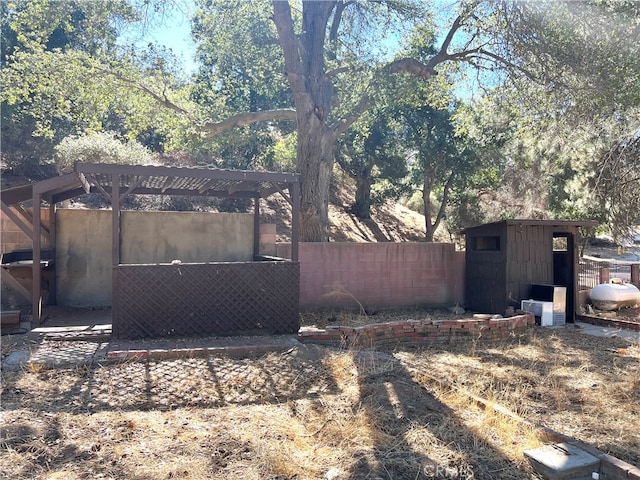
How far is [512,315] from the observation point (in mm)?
9203

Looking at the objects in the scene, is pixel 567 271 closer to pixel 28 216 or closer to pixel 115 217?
pixel 115 217

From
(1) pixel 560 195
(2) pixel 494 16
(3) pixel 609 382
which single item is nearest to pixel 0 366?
(3) pixel 609 382

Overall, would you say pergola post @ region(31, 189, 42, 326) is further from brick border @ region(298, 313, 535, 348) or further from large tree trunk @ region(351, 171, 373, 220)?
large tree trunk @ region(351, 171, 373, 220)

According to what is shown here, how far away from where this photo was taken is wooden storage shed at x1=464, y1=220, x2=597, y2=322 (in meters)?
9.56

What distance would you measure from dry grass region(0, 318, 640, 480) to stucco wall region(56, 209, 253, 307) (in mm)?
4589

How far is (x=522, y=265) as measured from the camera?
381 inches

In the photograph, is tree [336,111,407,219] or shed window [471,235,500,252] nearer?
shed window [471,235,500,252]

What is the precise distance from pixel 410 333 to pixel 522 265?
11.8 feet

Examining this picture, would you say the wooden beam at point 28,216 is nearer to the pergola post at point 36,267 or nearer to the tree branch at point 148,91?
the pergola post at point 36,267

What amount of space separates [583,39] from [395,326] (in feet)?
20.5

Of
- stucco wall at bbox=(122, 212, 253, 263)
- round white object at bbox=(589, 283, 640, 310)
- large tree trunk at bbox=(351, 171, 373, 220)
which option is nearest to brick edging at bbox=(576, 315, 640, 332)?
round white object at bbox=(589, 283, 640, 310)

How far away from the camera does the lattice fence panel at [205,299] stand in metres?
6.66

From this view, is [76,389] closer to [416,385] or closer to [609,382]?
[416,385]

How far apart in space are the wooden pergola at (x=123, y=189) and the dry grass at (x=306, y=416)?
7.66ft
